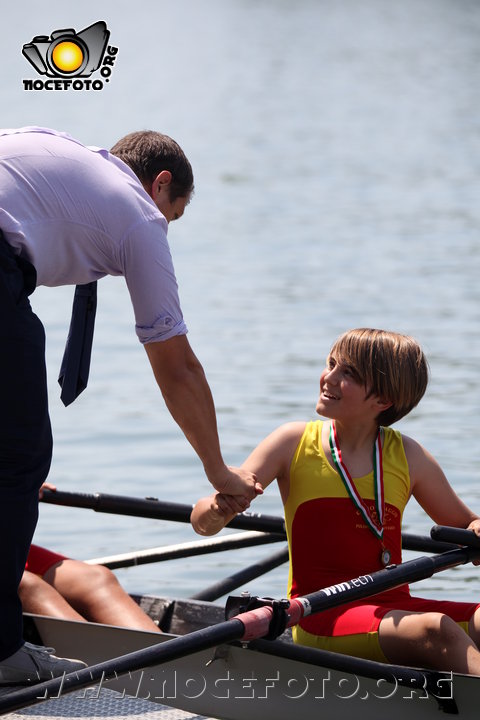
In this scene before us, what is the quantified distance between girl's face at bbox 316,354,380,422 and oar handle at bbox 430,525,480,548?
44 centimetres

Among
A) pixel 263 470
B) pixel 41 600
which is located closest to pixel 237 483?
pixel 263 470

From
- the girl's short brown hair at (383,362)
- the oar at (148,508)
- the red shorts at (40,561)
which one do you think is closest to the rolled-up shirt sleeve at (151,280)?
the girl's short brown hair at (383,362)

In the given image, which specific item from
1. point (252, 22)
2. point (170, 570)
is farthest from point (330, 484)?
point (252, 22)

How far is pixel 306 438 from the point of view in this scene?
4.53 meters

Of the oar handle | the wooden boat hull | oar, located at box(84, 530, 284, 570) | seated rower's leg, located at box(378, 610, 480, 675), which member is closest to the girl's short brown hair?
the oar handle

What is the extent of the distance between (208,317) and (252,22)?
135 feet

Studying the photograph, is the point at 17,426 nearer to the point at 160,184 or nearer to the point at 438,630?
the point at 160,184

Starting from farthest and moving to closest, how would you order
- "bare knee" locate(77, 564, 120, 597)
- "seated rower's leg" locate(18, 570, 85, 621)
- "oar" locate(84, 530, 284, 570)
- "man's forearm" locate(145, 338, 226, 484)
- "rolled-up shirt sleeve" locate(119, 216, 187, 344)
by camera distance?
"oar" locate(84, 530, 284, 570) < "bare knee" locate(77, 564, 120, 597) < "seated rower's leg" locate(18, 570, 85, 621) < "man's forearm" locate(145, 338, 226, 484) < "rolled-up shirt sleeve" locate(119, 216, 187, 344)

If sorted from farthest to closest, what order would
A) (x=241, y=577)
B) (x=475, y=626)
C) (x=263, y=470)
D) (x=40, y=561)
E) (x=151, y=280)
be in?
1. (x=241, y=577)
2. (x=40, y=561)
3. (x=263, y=470)
4. (x=475, y=626)
5. (x=151, y=280)

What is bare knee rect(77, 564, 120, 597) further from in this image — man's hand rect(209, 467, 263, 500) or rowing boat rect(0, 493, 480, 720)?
man's hand rect(209, 467, 263, 500)

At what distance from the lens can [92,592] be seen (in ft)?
16.0

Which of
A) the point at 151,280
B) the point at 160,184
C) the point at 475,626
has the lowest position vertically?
the point at 475,626

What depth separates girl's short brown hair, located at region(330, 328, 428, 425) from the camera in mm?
4516

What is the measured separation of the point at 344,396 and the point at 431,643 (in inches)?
33.8
